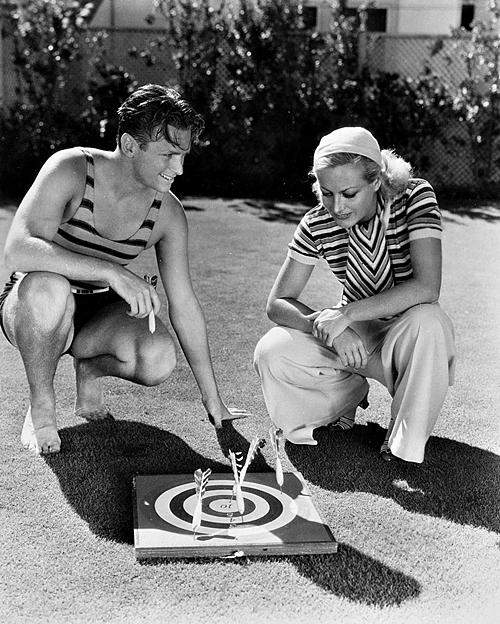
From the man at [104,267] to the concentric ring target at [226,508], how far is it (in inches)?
21.5

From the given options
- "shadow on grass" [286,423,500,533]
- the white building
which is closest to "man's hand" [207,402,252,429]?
"shadow on grass" [286,423,500,533]

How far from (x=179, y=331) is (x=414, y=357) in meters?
0.88

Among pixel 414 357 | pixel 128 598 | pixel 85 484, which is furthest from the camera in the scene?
pixel 414 357

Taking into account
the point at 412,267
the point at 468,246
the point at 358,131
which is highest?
the point at 358,131

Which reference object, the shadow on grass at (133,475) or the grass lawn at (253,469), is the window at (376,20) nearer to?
the grass lawn at (253,469)

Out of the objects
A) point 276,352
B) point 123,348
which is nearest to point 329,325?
point 276,352

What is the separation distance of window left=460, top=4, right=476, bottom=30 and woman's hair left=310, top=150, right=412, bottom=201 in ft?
28.6

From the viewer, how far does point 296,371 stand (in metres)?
3.23

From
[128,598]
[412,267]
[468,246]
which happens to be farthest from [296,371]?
[468,246]

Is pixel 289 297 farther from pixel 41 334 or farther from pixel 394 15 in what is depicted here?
pixel 394 15

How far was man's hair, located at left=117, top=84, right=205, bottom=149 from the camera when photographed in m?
2.89

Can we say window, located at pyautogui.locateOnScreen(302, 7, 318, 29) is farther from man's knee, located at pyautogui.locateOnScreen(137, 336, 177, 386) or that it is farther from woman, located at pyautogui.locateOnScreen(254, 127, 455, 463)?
man's knee, located at pyautogui.locateOnScreen(137, 336, 177, 386)

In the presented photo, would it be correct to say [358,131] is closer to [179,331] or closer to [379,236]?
[379,236]

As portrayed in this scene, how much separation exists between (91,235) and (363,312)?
99 cm
